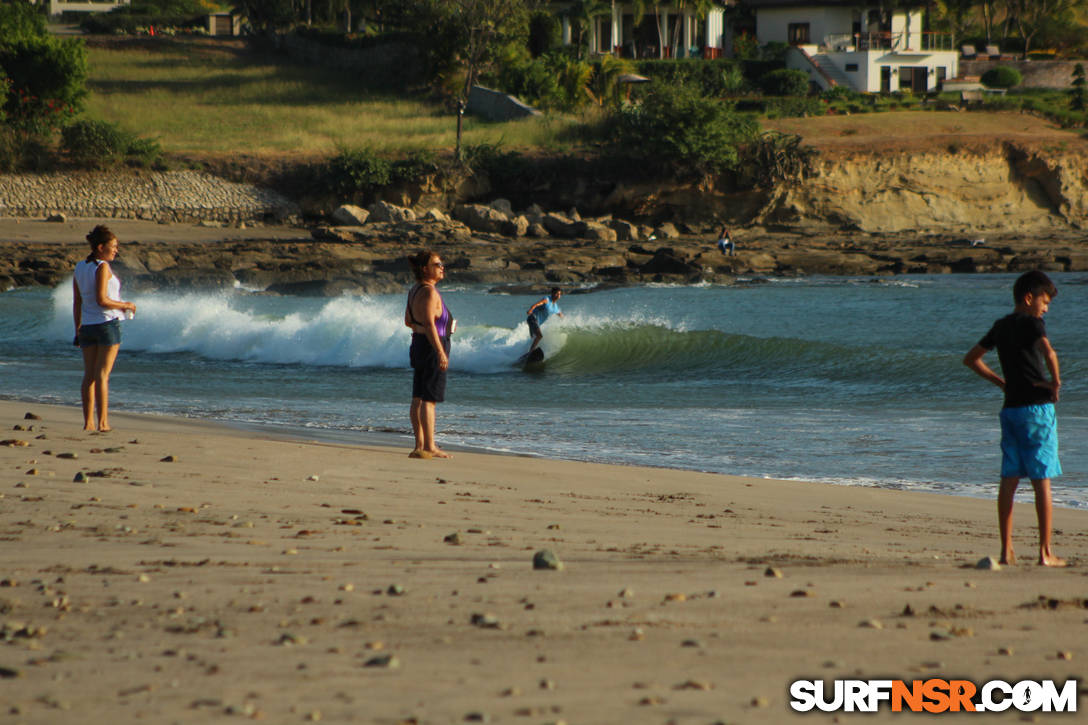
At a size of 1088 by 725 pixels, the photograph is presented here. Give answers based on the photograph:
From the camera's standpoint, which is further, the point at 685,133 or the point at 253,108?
the point at 253,108

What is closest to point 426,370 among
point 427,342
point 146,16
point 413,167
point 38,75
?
point 427,342

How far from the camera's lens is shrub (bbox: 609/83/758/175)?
160 feet

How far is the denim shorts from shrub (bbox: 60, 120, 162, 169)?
44.2 meters

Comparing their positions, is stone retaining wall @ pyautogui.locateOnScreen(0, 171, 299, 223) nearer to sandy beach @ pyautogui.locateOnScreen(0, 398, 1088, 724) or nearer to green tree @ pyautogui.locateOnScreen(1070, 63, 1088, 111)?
green tree @ pyautogui.locateOnScreen(1070, 63, 1088, 111)

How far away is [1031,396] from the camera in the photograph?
5379mm

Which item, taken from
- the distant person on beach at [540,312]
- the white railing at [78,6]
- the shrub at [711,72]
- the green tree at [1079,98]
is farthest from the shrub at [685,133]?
the white railing at [78,6]

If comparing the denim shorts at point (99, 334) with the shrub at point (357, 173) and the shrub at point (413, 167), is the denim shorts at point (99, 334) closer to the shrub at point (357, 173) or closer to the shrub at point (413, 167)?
the shrub at point (357, 173)

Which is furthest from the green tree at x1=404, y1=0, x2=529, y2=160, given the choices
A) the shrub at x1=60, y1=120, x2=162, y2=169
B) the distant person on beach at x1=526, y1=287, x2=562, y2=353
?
the distant person on beach at x1=526, y1=287, x2=562, y2=353

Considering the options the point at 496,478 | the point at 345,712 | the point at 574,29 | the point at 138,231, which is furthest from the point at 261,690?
the point at 574,29

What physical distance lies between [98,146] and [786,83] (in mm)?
34951

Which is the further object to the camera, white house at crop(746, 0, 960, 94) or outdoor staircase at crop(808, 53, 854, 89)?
white house at crop(746, 0, 960, 94)

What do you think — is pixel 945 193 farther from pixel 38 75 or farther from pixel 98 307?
pixel 98 307

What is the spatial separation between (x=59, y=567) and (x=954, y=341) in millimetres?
21298

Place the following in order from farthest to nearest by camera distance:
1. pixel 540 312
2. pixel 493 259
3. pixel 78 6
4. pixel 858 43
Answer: pixel 78 6 < pixel 858 43 < pixel 493 259 < pixel 540 312
